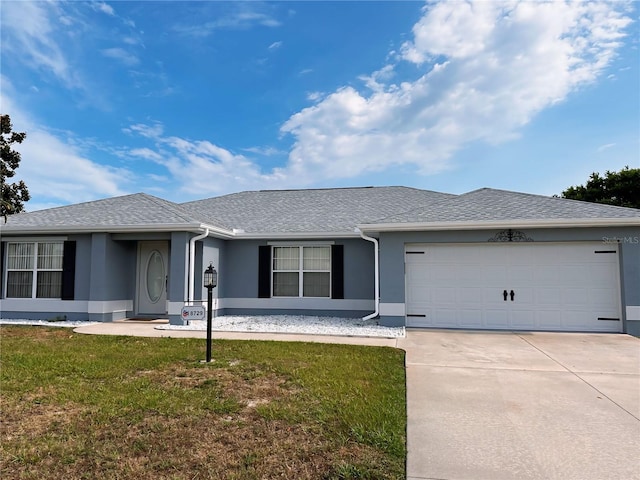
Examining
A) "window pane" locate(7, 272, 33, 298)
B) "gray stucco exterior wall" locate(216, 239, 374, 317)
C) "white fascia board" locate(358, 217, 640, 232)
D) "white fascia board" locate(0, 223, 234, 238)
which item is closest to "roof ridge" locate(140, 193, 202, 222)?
"white fascia board" locate(0, 223, 234, 238)

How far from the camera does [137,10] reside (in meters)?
9.53

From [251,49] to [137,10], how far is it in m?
3.33

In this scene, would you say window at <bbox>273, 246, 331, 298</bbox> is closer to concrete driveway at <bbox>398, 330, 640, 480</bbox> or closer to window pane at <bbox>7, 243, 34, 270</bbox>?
concrete driveway at <bbox>398, 330, 640, 480</bbox>

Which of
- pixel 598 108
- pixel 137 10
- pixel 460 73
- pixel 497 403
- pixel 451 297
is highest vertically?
pixel 137 10

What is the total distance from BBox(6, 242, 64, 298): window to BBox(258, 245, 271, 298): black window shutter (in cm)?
567

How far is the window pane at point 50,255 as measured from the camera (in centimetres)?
1059

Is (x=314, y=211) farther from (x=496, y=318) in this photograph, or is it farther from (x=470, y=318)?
(x=496, y=318)

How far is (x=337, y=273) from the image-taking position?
1127 centimetres

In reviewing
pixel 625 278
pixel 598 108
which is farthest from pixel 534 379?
pixel 598 108

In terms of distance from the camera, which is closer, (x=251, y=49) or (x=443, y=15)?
(x=443, y=15)

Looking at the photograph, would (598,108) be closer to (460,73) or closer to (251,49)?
(460,73)

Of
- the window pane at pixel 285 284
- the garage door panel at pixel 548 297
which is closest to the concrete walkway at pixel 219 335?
the window pane at pixel 285 284

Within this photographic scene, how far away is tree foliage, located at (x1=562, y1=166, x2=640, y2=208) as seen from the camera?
79.9 ft

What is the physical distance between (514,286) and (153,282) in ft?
33.7
